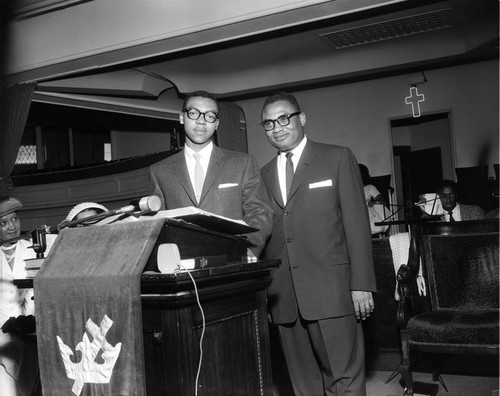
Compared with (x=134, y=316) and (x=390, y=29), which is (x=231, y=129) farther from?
(x=134, y=316)

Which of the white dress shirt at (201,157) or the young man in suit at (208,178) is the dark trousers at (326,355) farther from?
the white dress shirt at (201,157)

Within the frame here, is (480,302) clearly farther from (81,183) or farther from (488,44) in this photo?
(81,183)

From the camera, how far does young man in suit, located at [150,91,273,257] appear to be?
6.82 feet

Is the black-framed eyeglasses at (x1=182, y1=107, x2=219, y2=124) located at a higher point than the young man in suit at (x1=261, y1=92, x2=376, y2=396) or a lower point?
higher

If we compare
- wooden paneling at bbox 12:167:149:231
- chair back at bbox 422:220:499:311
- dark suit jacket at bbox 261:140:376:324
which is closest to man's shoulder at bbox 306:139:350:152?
dark suit jacket at bbox 261:140:376:324

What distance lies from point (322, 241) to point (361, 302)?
33 cm

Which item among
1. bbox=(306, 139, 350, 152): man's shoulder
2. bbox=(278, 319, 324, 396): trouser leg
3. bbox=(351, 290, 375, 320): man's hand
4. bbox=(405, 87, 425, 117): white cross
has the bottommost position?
bbox=(278, 319, 324, 396): trouser leg

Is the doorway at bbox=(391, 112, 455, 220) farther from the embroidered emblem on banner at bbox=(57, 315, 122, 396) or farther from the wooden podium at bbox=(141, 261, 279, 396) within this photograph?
the embroidered emblem on banner at bbox=(57, 315, 122, 396)

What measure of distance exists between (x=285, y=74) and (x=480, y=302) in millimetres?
7124

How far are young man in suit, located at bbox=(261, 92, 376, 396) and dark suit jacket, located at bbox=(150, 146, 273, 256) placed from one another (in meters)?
0.40

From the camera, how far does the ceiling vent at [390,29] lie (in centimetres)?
754

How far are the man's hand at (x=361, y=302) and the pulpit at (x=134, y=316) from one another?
983mm

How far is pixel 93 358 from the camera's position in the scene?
1378 mm

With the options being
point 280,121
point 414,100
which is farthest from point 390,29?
point 280,121
